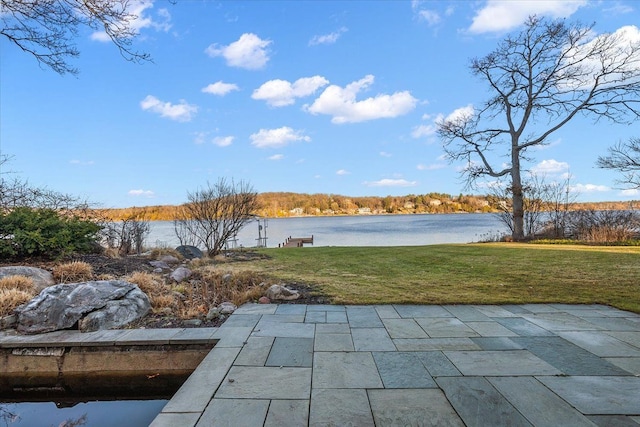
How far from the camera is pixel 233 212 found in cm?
1023

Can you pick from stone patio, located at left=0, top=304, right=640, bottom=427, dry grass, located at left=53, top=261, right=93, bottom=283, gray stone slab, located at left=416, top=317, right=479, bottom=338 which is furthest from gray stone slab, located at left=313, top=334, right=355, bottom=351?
dry grass, located at left=53, top=261, right=93, bottom=283

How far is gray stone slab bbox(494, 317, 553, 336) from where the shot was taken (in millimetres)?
2992

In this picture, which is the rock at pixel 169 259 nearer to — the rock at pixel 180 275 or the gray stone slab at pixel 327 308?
the rock at pixel 180 275

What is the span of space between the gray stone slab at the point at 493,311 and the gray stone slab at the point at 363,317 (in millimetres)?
1189

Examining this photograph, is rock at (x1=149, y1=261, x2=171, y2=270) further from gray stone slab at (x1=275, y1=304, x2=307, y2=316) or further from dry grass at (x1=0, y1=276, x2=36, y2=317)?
gray stone slab at (x1=275, y1=304, x2=307, y2=316)

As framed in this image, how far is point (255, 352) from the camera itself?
2.59 m

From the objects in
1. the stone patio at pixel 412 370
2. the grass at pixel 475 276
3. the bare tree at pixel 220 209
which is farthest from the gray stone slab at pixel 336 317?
the bare tree at pixel 220 209

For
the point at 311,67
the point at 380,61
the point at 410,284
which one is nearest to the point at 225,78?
the point at 311,67

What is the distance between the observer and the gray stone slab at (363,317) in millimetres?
3268

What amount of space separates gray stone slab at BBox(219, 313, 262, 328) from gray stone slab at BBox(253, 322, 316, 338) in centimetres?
10

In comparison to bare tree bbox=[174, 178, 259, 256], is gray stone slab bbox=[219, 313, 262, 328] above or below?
below

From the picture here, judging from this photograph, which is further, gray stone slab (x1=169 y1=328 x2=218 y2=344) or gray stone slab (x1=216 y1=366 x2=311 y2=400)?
gray stone slab (x1=169 y1=328 x2=218 y2=344)

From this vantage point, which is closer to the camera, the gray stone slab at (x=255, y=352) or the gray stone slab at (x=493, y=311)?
the gray stone slab at (x=255, y=352)

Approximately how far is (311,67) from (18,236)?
344 inches
